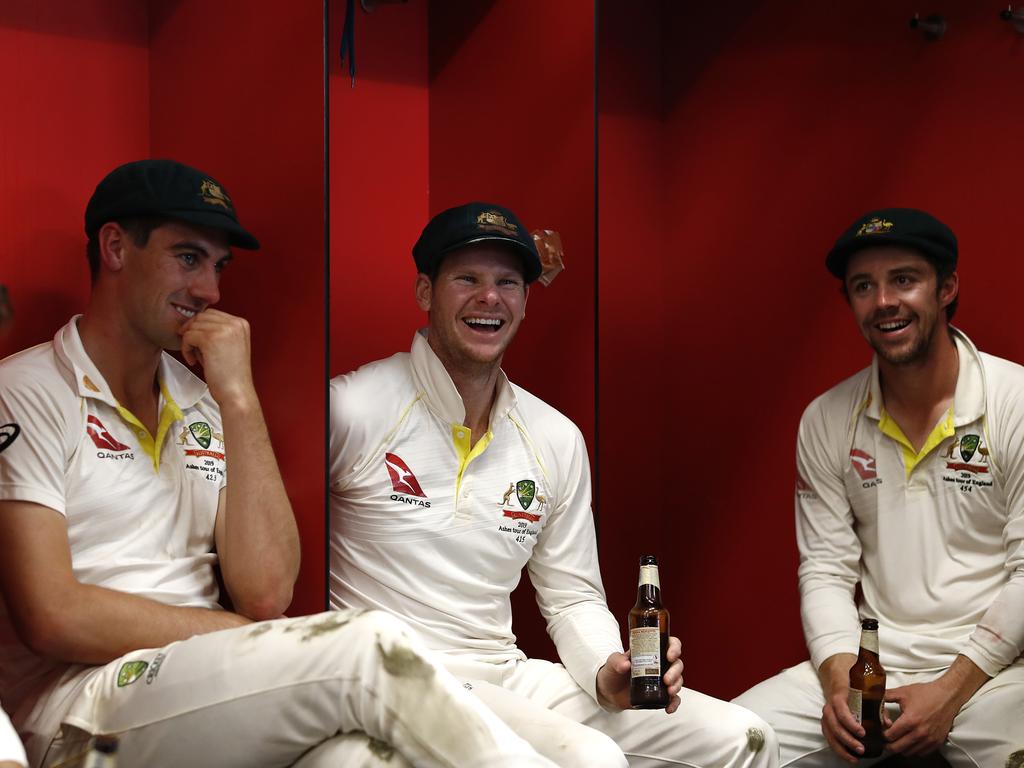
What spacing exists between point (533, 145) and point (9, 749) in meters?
2.10

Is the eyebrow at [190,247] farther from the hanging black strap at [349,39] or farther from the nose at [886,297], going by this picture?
the nose at [886,297]

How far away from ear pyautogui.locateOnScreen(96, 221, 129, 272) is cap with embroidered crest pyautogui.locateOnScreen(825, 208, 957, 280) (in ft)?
5.52

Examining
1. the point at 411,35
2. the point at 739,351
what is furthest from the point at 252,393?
the point at 739,351

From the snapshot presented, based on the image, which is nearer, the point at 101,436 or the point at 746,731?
the point at 101,436

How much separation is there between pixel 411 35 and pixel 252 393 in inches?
57.8

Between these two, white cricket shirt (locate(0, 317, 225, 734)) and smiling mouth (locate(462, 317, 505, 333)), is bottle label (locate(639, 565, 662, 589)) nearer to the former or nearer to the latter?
smiling mouth (locate(462, 317, 505, 333))

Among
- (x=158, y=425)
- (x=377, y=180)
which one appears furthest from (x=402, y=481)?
(x=377, y=180)

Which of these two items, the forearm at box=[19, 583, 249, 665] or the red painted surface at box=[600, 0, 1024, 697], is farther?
the red painted surface at box=[600, 0, 1024, 697]

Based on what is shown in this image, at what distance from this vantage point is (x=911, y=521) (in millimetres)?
2924

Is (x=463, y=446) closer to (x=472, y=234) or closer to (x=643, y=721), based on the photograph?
(x=472, y=234)

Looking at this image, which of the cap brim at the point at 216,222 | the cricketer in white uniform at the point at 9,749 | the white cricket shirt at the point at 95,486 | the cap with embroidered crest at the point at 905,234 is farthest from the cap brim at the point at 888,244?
the cricketer in white uniform at the point at 9,749

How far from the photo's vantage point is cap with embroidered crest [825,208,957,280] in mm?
2900

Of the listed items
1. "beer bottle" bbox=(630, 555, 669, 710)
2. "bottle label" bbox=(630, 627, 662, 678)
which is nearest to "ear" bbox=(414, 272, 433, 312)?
"beer bottle" bbox=(630, 555, 669, 710)

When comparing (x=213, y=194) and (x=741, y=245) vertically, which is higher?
(x=741, y=245)
